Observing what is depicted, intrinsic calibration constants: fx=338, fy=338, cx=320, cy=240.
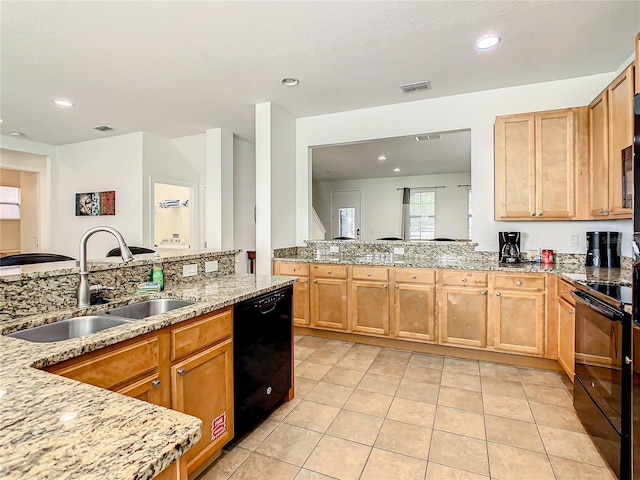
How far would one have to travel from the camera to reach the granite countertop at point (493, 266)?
238cm

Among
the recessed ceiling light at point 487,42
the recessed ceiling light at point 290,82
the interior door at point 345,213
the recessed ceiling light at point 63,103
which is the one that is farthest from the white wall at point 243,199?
the interior door at point 345,213

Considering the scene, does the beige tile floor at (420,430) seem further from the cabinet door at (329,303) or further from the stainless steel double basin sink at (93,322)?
the stainless steel double basin sink at (93,322)

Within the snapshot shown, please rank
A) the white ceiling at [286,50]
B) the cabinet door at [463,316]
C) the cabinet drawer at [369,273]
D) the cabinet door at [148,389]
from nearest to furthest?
the cabinet door at [148,389]
the white ceiling at [286,50]
the cabinet door at [463,316]
the cabinet drawer at [369,273]

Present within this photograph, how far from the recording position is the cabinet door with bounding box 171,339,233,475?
1.54 meters

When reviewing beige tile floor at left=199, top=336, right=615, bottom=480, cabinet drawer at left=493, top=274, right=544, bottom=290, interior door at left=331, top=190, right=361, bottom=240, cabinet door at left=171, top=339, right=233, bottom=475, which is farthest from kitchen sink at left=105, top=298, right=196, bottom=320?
interior door at left=331, top=190, right=361, bottom=240

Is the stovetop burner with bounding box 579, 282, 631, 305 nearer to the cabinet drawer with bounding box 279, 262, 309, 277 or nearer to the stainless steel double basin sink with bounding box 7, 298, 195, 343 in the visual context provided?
the stainless steel double basin sink with bounding box 7, 298, 195, 343

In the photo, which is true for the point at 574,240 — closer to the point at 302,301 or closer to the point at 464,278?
the point at 464,278

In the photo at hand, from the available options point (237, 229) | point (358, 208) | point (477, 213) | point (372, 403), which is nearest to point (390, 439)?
point (372, 403)

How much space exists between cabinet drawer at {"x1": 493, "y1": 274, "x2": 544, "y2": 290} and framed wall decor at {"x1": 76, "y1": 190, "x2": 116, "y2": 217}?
5.26 m

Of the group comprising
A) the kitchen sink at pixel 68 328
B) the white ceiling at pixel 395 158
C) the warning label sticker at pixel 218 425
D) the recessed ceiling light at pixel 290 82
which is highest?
the white ceiling at pixel 395 158

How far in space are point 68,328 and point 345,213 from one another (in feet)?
26.6

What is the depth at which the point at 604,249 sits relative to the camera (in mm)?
2900

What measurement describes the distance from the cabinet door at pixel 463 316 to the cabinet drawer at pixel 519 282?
0.15 metres

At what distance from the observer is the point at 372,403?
2408 mm
